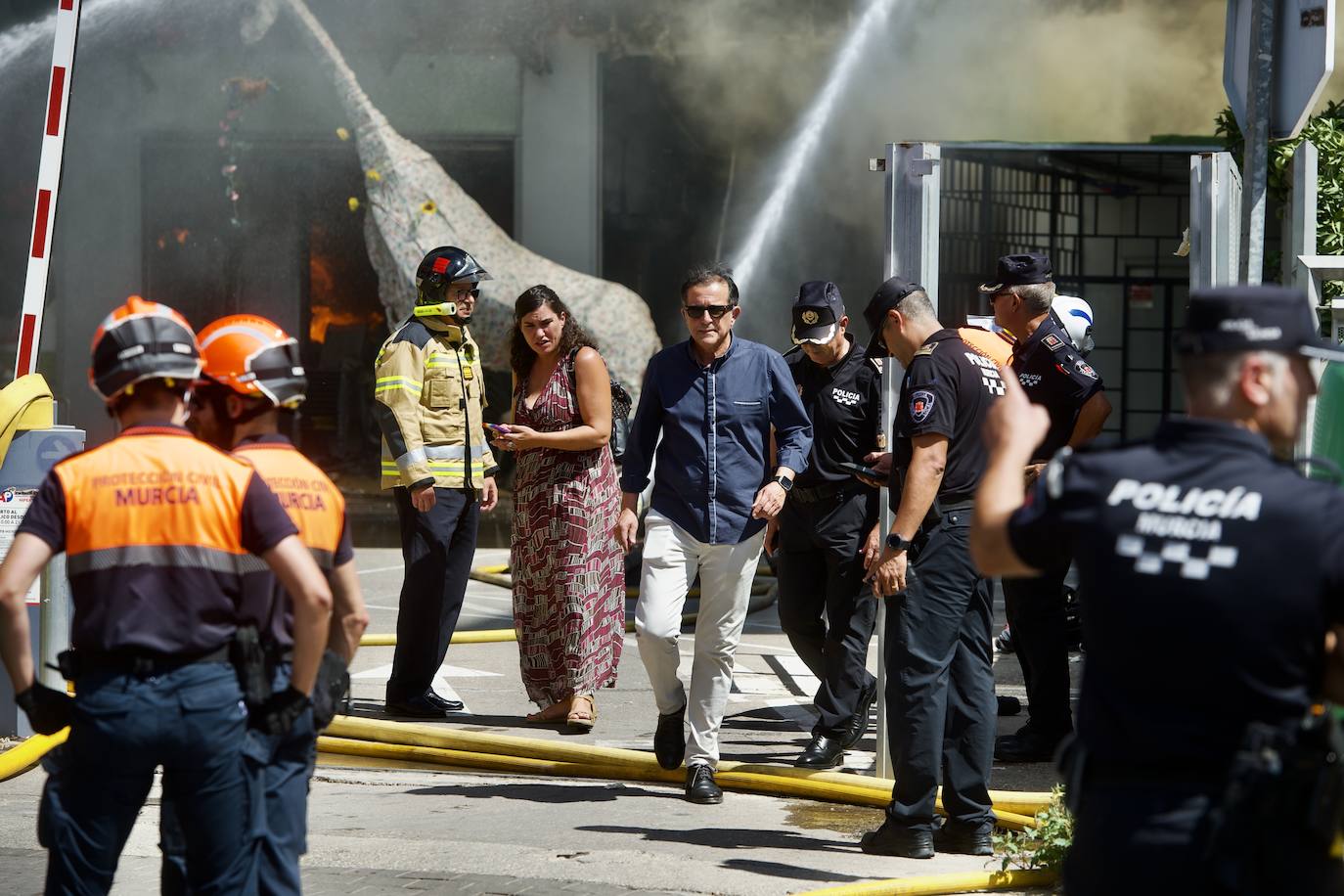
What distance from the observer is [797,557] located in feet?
21.9

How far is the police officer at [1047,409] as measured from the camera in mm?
6496

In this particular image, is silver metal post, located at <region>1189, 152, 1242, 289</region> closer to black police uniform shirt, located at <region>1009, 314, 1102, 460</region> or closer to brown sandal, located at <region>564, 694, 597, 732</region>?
black police uniform shirt, located at <region>1009, 314, 1102, 460</region>

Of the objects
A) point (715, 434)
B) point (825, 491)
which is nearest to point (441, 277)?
point (715, 434)

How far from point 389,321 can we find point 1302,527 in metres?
10.4

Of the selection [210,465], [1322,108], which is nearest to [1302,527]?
[210,465]

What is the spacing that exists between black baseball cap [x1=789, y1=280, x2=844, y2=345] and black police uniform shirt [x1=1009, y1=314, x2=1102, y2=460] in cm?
70

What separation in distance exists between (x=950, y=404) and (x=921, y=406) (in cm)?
9

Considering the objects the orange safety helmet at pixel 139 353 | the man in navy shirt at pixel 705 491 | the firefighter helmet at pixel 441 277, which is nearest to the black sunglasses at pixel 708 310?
the man in navy shirt at pixel 705 491

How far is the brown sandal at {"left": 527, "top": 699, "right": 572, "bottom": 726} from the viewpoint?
279 inches

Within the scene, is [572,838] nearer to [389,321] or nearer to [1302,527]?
[1302,527]

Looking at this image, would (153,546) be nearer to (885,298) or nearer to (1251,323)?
(1251,323)

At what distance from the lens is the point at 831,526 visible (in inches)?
257

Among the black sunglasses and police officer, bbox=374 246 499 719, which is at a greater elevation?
the black sunglasses

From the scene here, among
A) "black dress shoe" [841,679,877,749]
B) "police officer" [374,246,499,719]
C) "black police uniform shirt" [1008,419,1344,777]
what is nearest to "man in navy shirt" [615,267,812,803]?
"black dress shoe" [841,679,877,749]
